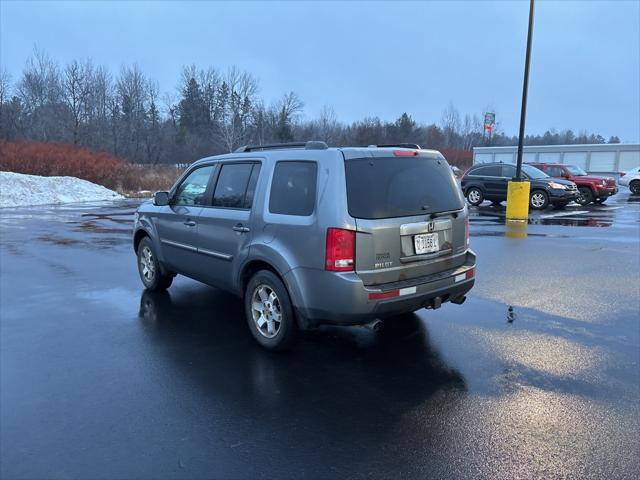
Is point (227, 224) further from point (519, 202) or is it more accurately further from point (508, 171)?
point (508, 171)

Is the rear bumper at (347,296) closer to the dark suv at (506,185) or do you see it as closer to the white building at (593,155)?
the dark suv at (506,185)

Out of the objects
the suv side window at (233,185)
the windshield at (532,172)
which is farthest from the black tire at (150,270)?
the windshield at (532,172)

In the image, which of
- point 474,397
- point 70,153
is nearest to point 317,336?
point 474,397

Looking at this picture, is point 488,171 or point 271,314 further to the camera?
point 488,171

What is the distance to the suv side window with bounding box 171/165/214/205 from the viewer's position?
5.86m

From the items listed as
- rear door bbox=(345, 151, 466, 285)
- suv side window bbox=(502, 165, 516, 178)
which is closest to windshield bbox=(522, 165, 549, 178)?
suv side window bbox=(502, 165, 516, 178)

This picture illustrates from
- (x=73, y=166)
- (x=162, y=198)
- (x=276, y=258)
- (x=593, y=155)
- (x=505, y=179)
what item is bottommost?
(x=276, y=258)

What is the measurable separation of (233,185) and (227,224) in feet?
1.49

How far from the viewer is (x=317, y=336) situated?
5.23 m

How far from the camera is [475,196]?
20719 mm

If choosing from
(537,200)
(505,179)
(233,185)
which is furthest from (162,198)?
(505,179)

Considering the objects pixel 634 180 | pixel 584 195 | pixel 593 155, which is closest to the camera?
pixel 584 195

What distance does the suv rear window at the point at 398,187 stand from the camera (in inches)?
165

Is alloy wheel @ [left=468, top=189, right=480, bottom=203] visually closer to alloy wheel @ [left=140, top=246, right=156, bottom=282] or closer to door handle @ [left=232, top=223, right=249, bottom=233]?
alloy wheel @ [left=140, top=246, right=156, bottom=282]
